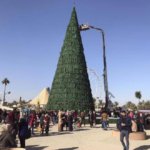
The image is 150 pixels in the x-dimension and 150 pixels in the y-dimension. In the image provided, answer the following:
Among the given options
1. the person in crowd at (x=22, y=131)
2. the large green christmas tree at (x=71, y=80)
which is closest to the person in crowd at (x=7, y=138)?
the person in crowd at (x=22, y=131)

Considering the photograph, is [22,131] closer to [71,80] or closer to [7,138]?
[7,138]

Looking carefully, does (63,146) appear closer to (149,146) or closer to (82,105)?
(149,146)

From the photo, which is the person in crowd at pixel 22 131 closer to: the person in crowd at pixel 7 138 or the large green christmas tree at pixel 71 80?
the person in crowd at pixel 7 138

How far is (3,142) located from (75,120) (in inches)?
792

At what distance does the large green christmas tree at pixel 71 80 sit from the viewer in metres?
38.0

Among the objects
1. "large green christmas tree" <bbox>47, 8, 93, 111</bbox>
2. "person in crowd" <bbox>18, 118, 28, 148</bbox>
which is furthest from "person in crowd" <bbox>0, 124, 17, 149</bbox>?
"large green christmas tree" <bbox>47, 8, 93, 111</bbox>

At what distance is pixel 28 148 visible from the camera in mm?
15109

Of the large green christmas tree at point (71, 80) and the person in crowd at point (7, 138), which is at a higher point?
the large green christmas tree at point (71, 80)

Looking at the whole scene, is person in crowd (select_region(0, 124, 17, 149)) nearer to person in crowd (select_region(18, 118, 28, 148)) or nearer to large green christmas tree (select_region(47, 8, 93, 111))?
person in crowd (select_region(18, 118, 28, 148))

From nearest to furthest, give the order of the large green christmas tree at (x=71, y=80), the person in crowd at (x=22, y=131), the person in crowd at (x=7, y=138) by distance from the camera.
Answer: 1. the person in crowd at (x=7, y=138)
2. the person in crowd at (x=22, y=131)
3. the large green christmas tree at (x=71, y=80)

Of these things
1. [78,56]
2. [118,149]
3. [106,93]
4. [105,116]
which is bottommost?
[118,149]

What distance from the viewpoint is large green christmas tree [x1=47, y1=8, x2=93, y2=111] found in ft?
125

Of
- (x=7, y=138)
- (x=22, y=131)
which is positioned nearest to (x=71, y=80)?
(x=22, y=131)

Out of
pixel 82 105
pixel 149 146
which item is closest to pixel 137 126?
pixel 149 146
